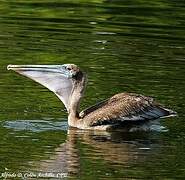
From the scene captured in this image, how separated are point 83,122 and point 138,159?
1.95 metres

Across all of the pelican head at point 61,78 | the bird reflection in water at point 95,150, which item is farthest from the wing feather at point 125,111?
the pelican head at point 61,78

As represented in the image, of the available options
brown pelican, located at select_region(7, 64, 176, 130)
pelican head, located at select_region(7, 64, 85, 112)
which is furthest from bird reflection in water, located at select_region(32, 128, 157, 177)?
pelican head, located at select_region(7, 64, 85, 112)

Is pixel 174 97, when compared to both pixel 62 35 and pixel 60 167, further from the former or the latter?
pixel 62 35

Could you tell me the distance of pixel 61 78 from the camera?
14312 millimetres

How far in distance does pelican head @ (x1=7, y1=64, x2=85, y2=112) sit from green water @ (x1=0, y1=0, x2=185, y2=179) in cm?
30

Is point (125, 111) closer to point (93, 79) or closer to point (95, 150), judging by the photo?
point (95, 150)

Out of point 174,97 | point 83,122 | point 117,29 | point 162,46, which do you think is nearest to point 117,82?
point 174,97

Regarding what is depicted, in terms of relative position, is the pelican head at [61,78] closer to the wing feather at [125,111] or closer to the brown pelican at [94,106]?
the brown pelican at [94,106]

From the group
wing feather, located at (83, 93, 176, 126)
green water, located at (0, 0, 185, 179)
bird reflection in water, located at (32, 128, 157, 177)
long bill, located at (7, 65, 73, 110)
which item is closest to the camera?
bird reflection in water, located at (32, 128, 157, 177)

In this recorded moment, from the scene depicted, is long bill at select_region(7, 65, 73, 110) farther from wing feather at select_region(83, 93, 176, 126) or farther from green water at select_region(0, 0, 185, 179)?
wing feather at select_region(83, 93, 176, 126)

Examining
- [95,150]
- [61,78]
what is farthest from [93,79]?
[95,150]

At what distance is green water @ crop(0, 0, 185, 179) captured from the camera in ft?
39.1

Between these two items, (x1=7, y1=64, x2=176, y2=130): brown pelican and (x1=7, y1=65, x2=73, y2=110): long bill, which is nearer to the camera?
(x1=7, y1=64, x2=176, y2=130): brown pelican

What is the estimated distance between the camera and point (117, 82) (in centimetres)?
1612
